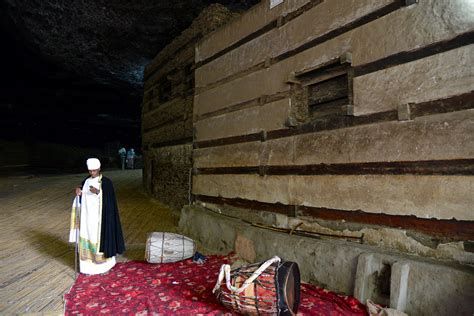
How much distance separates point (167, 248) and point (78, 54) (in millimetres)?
10257

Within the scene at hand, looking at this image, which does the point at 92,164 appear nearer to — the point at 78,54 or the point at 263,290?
the point at 263,290

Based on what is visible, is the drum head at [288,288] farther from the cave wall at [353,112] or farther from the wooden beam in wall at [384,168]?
the wooden beam in wall at [384,168]

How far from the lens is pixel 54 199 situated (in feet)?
33.6

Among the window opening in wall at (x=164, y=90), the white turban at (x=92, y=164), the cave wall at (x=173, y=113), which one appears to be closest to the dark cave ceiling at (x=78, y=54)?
the cave wall at (x=173, y=113)

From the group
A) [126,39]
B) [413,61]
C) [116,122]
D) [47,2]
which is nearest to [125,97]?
[116,122]

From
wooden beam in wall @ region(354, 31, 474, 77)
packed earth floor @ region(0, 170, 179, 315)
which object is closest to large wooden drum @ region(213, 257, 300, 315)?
packed earth floor @ region(0, 170, 179, 315)

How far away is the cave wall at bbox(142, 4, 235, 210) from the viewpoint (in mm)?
8133

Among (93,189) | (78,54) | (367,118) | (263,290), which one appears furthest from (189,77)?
(78,54)

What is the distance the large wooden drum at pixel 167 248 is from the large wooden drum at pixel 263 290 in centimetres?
187

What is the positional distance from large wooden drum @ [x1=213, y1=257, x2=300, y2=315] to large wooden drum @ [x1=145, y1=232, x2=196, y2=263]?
1.87m

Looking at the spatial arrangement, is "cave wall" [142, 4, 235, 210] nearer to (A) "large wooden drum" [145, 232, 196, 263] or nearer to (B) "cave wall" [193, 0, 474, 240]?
(B) "cave wall" [193, 0, 474, 240]

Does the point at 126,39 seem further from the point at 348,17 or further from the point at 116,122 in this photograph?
the point at 116,122

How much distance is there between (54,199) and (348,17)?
9876 millimetres

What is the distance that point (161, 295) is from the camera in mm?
3822
